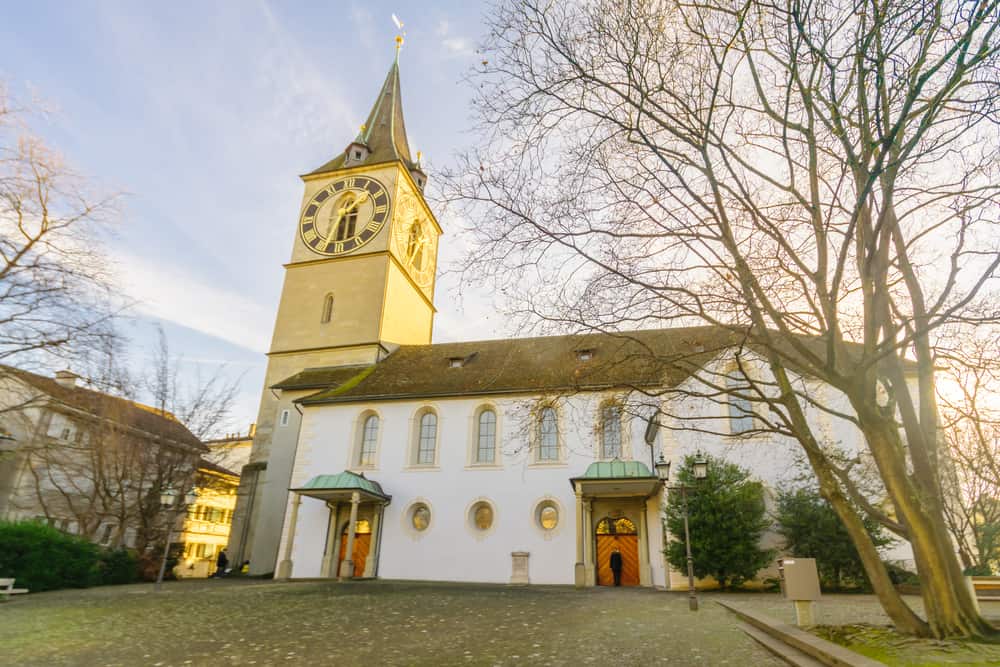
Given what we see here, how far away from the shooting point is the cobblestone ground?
702 centimetres

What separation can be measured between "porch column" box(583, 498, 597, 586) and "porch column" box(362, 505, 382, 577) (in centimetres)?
785

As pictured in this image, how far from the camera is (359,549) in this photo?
2259 cm

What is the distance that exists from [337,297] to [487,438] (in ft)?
43.6

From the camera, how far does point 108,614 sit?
11.3 metres

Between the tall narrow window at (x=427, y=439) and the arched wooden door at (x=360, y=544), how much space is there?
10.9ft

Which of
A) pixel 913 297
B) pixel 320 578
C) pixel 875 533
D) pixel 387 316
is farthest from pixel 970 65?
pixel 387 316

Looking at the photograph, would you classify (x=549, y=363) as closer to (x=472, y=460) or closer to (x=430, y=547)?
(x=472, y=460)

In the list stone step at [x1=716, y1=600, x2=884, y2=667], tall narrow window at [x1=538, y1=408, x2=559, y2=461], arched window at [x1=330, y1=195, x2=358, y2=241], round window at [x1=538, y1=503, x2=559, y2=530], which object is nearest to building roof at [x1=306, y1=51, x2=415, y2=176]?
arched window at [x1=330, y1=195, x2=358, y2=241]

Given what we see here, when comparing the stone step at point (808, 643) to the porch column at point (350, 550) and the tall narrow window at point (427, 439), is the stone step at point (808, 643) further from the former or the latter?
the tall narrow window at point (427, 439)

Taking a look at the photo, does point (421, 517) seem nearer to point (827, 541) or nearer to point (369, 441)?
point (369, 441)

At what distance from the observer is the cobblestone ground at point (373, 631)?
702 centimetres

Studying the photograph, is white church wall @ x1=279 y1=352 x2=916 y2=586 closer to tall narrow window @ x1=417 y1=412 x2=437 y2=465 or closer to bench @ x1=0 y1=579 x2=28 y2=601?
tall narrow window @ x1=417 y1=412 x2=437 y2=465

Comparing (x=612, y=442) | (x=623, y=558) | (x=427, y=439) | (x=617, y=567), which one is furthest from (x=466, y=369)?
(x=617, y=567)

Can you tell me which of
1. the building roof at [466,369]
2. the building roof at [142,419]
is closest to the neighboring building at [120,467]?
the building roof at [142,419]
